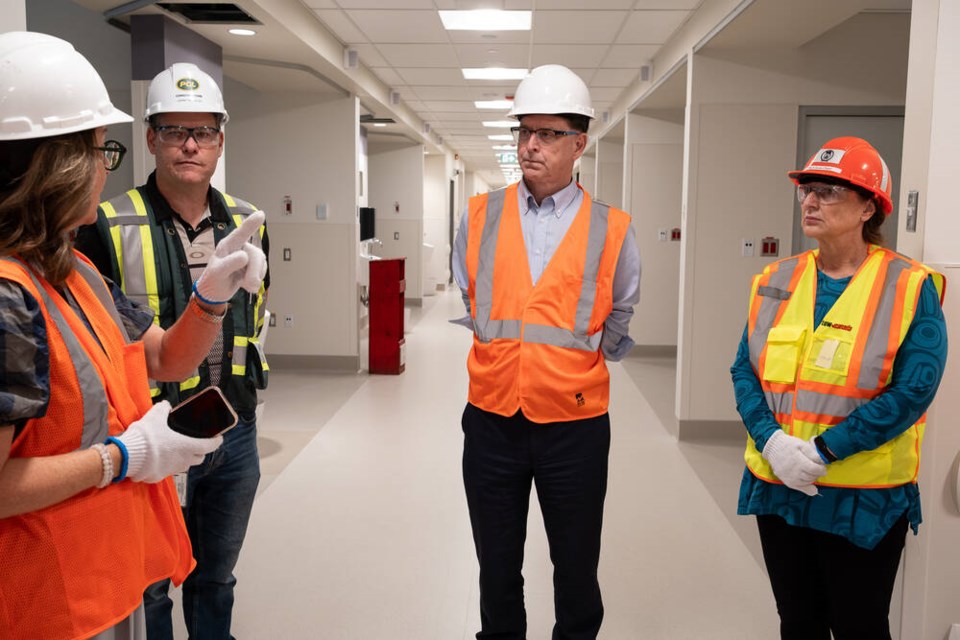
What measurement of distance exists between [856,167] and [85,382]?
1726 millimetres

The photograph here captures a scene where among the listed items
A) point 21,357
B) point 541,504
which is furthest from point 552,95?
point 21,357

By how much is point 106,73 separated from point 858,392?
466 cm

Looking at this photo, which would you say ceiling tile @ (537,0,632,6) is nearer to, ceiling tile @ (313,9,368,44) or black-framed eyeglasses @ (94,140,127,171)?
ceiling tile @ (313,9,368,44)

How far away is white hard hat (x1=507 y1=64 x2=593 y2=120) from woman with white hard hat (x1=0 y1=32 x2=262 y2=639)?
119 cm

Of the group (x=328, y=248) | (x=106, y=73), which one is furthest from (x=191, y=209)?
(x=328, y=248)

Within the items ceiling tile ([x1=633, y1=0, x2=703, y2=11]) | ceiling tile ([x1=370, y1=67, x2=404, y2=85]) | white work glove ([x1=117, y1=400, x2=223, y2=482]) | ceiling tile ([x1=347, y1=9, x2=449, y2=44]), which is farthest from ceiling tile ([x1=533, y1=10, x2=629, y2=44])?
white work glove ([x1=117, y1=400, x2=223, y2=482])

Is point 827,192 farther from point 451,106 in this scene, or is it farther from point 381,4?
point 451,106

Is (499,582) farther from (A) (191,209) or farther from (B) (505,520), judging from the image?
(A) (191,209)

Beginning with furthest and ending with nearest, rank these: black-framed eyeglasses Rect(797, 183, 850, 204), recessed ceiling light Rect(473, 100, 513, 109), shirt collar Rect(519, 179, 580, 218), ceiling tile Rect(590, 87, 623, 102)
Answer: recessed ceiling light Rect(473, 100, 513, 109) < ceiling tile Rect(590, 87, 623, 102) < shirt collar Rect(519, 179, 580, 218) < black-framed eyeglasses Rect(797, 183, 850, 204)

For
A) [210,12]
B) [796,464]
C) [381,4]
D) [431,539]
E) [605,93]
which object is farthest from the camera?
[605,93]

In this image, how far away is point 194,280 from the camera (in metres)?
2.15

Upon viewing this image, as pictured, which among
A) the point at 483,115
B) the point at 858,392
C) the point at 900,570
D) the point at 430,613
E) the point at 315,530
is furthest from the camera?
the point at 483,115

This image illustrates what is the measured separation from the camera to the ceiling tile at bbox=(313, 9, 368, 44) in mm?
5434

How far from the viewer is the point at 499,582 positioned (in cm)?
231
